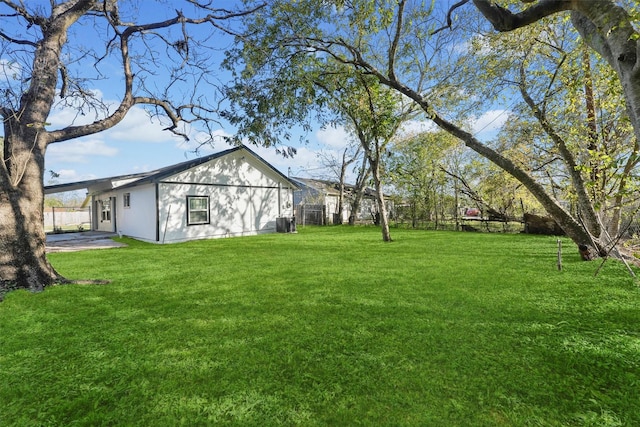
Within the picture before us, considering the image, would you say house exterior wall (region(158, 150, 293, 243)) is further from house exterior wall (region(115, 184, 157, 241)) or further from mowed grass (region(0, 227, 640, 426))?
mowed grass (region(0, 227, 640, 426))

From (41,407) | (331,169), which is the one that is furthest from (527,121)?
(331,169)

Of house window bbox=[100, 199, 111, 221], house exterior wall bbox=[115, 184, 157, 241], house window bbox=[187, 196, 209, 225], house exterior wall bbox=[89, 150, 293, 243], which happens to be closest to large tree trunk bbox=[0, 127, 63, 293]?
house exterior wall bbox=[89, 150, 293, 243]

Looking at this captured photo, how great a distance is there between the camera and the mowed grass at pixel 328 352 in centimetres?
Result: 185

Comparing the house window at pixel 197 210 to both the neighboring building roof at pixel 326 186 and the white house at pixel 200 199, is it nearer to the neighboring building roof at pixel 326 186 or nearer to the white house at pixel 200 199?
the white house at pixel 200 199

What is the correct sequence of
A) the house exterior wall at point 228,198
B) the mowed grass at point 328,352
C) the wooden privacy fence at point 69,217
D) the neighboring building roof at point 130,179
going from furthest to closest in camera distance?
the wooden privacy fence at point 69,217
the house exterior wall at point 228,198
the neighboring building roof at point 130,179
the mowed grass at point 328,352

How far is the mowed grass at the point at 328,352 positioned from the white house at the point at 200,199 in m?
7.18

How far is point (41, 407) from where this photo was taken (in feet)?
6.30

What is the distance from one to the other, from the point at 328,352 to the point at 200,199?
37.0 ft

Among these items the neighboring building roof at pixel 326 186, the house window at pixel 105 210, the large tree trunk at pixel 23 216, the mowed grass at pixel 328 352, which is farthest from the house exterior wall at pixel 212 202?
the neighboring building roof at pixel 326 186

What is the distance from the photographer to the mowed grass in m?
1.85

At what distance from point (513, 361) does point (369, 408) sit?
138 centimetres

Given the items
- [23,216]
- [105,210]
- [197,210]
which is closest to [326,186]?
[197,210]

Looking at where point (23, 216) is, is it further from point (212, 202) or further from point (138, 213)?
point (138, 213)

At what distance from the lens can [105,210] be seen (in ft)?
53.0
